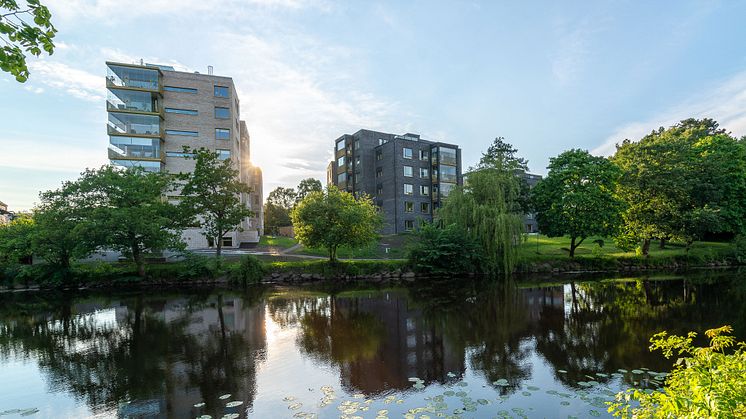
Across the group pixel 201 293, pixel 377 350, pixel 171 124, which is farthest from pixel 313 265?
pixel 171 124

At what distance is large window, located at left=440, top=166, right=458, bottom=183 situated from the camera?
5825 centimetres

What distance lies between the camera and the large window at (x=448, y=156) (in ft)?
192

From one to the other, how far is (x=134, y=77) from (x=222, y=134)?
36.6 feet

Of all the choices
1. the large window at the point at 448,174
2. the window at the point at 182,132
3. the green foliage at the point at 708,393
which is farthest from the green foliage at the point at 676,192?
the window at the point at 182,132

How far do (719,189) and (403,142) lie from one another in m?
36.3

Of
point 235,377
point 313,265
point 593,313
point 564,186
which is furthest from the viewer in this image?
point 564,186

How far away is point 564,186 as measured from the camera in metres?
34.6

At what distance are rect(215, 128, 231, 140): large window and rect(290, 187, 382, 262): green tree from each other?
22.0 m

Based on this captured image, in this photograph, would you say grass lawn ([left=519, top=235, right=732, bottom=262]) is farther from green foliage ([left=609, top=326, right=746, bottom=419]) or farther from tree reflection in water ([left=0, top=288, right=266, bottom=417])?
green foliage ([left=609, top=326, right=746, bottom=419])

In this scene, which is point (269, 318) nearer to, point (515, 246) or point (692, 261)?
point (515, 246)

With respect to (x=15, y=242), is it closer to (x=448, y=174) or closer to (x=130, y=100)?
(x=130, y=100)

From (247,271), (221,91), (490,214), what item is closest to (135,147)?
(221,91)

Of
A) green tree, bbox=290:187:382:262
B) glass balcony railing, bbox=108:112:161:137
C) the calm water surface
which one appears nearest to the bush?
green tree, bbox=290:187:382:262

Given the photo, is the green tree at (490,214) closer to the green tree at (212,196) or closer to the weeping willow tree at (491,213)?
the weeping willow tree at (491,213)
